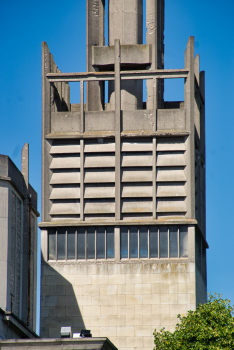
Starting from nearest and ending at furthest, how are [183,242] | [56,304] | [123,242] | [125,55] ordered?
[56,304] → [183,242] → [123,242] → [125,55]

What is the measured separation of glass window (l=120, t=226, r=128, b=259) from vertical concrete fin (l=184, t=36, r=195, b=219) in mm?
4128

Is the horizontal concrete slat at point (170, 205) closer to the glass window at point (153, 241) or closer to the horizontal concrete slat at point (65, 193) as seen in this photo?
the glass window at point (153, 241)

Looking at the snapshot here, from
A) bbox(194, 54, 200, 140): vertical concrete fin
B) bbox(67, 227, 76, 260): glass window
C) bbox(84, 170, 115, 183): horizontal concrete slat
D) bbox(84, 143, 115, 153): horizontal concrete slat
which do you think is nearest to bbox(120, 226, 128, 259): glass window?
bbox(67, 227, 76, 260): glass window

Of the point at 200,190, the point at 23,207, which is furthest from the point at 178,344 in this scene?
the point at 200,190

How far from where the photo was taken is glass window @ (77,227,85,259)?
54.3 m

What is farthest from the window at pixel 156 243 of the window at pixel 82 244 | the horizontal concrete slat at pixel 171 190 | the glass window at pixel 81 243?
the glass window at pixel 81 243

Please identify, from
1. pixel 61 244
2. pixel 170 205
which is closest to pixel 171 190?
pixel 170 205

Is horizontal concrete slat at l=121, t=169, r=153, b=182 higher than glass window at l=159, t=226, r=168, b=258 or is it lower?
higher

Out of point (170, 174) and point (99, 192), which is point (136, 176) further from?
point (99, 192)

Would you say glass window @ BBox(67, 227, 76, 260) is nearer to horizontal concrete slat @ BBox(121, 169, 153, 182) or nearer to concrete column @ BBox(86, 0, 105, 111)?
horizontal concrete slat @ BBox(121, 169, 153, 182)

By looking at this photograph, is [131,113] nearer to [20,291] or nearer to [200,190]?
[200,190]

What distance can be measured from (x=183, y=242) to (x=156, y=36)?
14.9m

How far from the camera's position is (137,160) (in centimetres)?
5528

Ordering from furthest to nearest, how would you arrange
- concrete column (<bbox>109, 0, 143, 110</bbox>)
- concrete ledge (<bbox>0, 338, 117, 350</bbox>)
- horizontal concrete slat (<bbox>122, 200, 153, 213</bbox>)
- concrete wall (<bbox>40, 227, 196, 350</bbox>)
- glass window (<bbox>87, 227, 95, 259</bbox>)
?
concrete column (<bbox>109, 0, 143, 110</bbox>) → horizontal concrete slat (<bbox>122, 200, 153, 213</bbox>) → glass window (<bbox>87, 227, 95, 259</bbox>) → concrete wall (<bbox>40, 227, 196, 350</bbox>) → concrete ledge (<bbox>0, 338, 117, 350</bbox>)
